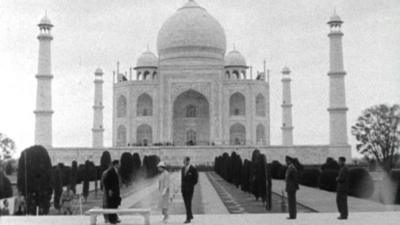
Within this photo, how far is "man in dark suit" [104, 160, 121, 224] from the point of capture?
8.17 meters

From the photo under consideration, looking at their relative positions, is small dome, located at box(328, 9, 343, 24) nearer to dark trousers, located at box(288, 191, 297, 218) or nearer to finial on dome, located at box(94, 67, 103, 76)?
finial on dome, located at box(94, 67, 103, 76)

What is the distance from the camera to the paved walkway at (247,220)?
793 cm

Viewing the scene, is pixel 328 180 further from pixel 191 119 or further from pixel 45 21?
pixel 191 119

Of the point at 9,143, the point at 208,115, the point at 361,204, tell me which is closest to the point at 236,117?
the point at 208,115

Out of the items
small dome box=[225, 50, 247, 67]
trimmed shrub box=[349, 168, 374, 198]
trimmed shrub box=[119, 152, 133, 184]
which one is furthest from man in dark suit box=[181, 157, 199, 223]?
small dome box=[225, 50, 247, 67]

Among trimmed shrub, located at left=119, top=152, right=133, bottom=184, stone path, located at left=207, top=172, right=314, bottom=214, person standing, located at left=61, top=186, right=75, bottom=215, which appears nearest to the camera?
person standing, located at left=61, top=186, right=75, bottom=215

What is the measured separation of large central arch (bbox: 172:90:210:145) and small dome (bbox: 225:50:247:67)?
4043mm

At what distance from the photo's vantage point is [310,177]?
18.0 m

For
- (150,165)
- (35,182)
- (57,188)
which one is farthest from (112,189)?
(150,165)

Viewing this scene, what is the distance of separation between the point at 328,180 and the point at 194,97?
20708mm

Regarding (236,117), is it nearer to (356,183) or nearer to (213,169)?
(213,169)

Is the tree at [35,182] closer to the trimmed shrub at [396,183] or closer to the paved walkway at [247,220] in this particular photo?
the paved walkway at [247,220]

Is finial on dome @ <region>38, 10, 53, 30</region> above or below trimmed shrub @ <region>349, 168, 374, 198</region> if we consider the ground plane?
above

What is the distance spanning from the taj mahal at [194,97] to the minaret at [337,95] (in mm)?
50
